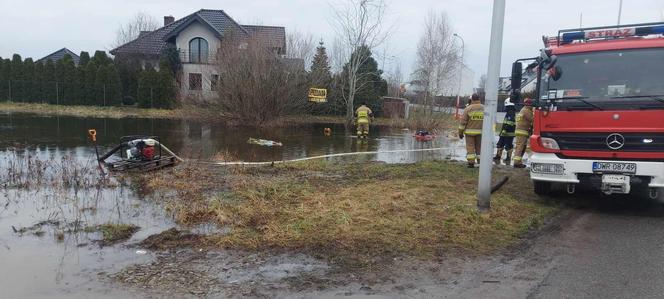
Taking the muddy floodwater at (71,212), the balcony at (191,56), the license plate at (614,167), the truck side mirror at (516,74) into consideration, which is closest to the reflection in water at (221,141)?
the muddy floodwater at (71,212)

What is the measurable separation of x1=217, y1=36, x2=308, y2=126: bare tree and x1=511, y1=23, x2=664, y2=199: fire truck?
54.0 ft

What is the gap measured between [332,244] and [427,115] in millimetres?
21260

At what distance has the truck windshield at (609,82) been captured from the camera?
6.60 m

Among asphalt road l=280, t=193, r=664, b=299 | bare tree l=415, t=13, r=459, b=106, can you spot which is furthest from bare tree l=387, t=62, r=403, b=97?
asphalt road l=280, t=193, r=664, b=299

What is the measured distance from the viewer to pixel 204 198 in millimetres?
7332

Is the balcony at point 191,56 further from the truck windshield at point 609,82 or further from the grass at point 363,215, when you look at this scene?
the truck windshield at point 609,82

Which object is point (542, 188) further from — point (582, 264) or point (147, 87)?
point (147, 87)

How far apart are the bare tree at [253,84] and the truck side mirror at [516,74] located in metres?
16.3

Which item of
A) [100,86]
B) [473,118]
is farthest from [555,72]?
[100,86]

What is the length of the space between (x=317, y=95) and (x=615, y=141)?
22.4 m

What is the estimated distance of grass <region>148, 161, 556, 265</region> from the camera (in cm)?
528

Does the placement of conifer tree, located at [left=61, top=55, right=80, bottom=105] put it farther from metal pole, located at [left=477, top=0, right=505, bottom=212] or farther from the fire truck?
metal pole, located at [left=477, top=0, right=505, bottom=212]

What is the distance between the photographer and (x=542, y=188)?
7.81 m

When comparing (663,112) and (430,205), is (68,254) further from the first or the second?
(663,112)
